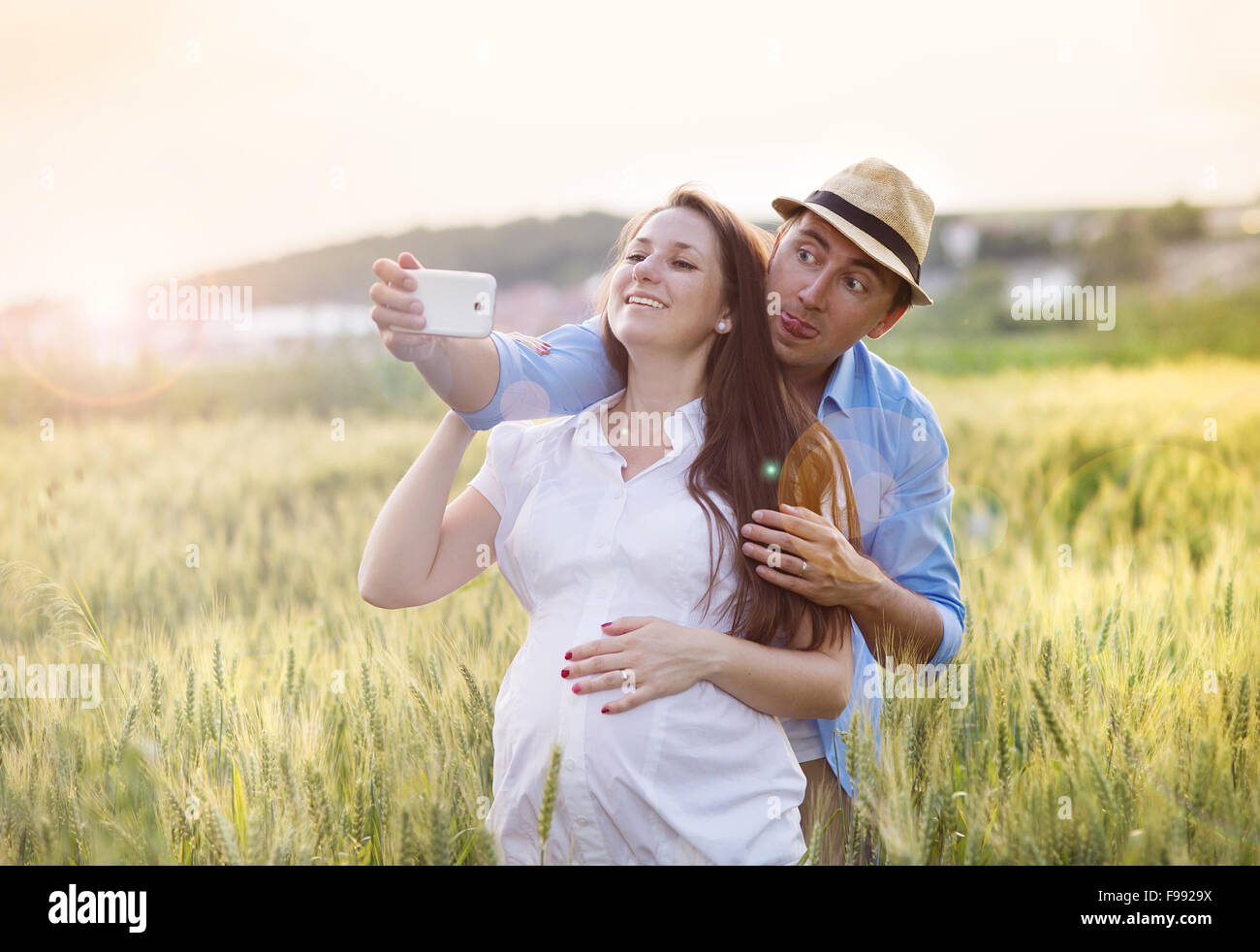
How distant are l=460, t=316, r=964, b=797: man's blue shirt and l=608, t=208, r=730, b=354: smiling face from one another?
20 centimetres

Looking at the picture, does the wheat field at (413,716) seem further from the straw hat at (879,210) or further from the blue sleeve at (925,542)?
the straw hat at (879,210)

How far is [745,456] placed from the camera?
199 cm

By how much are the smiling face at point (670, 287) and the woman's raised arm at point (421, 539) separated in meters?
0.45

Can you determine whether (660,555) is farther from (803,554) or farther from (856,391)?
(856,391)

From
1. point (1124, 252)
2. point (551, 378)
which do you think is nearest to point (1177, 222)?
point (1124, 252)

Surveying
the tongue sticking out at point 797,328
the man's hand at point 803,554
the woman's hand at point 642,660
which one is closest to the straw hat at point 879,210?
the tongue sticking out at point 797,328

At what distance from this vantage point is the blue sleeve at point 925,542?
247 centimetres

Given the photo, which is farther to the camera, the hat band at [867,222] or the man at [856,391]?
the hat band at [867,222]

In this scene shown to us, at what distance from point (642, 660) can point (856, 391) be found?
121 centimetres

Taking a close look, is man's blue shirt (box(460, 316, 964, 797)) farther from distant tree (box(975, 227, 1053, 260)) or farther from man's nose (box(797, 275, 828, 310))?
distant tree (box(975, 227, 1053, 260))
